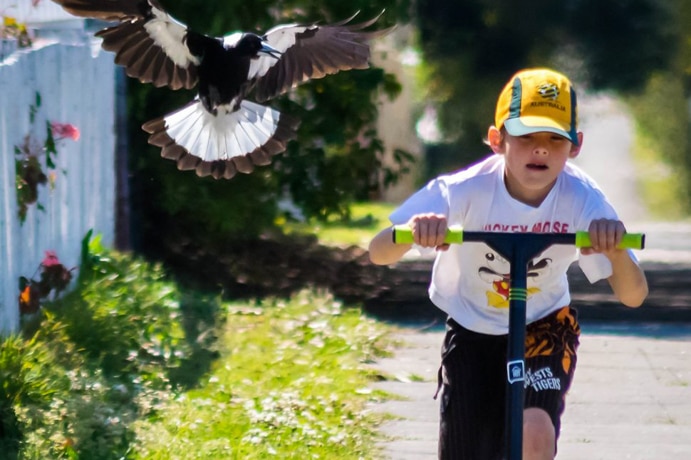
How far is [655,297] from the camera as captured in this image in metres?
10.2

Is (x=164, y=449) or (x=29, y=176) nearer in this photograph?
(x=164, y=449)

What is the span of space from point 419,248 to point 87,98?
14.5 feet

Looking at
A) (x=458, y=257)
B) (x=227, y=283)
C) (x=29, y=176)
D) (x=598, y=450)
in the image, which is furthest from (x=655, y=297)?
(x=458, y=257)

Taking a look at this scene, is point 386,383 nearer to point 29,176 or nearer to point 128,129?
point 29,176

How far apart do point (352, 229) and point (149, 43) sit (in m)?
11.3

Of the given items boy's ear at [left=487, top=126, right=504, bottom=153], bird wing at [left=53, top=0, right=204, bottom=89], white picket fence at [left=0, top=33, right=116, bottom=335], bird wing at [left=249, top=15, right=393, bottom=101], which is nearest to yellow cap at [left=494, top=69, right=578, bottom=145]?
boy's ear at [left=487, top=126, right=504, bottom=153]

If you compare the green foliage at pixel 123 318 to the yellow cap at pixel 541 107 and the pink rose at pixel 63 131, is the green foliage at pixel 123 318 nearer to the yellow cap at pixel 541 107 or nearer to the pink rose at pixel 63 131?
the pink rose at pixel 63 131

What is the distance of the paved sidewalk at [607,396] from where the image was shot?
5582 millimetres

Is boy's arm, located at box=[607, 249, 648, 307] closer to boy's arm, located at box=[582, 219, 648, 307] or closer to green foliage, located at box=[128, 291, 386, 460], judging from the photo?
boy's arm, located at box=[582, 219, 648, 307]

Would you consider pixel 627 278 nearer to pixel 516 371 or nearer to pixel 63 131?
pixel 516 371

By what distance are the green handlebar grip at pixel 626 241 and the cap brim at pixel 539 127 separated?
0.91 ft

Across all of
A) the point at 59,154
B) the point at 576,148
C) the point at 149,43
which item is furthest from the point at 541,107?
the point at 59,154

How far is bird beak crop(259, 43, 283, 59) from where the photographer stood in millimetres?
5105

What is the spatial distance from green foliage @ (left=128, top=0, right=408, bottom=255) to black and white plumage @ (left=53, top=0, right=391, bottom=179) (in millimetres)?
3255
